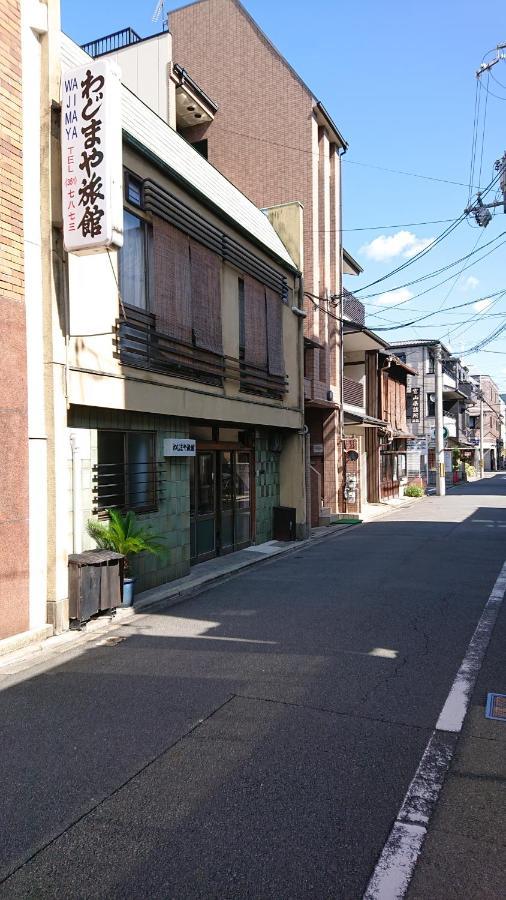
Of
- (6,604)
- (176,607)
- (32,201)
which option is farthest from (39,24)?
(176,607)

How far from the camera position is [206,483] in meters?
13.2

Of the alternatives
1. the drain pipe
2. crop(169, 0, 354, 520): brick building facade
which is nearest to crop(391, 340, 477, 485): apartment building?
crop(169, 0, 354, 520): brick building facade

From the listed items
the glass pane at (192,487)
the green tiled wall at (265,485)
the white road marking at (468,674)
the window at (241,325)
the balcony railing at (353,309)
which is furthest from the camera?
the balcony railing at (353,309)

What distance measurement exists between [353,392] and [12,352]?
21.2 metres

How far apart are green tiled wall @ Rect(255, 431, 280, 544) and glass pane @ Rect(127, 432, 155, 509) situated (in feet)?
17.4

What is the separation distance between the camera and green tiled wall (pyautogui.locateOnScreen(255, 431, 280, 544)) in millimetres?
15608

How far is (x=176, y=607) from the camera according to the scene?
938 cm

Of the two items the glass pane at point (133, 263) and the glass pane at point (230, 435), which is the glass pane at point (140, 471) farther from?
the glass pane at point (230, 435)

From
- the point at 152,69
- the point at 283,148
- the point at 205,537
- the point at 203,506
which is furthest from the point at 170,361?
the point at 283,148

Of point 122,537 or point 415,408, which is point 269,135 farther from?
point 415,408

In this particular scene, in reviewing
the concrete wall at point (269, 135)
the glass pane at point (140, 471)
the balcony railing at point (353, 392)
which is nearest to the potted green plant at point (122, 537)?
the glass pane at point (140, 471)

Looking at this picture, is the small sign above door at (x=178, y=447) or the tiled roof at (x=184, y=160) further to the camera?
the small sign above door at (x=178, y=447)

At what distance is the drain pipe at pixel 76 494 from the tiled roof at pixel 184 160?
16.4ft

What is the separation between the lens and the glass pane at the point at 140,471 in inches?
391
